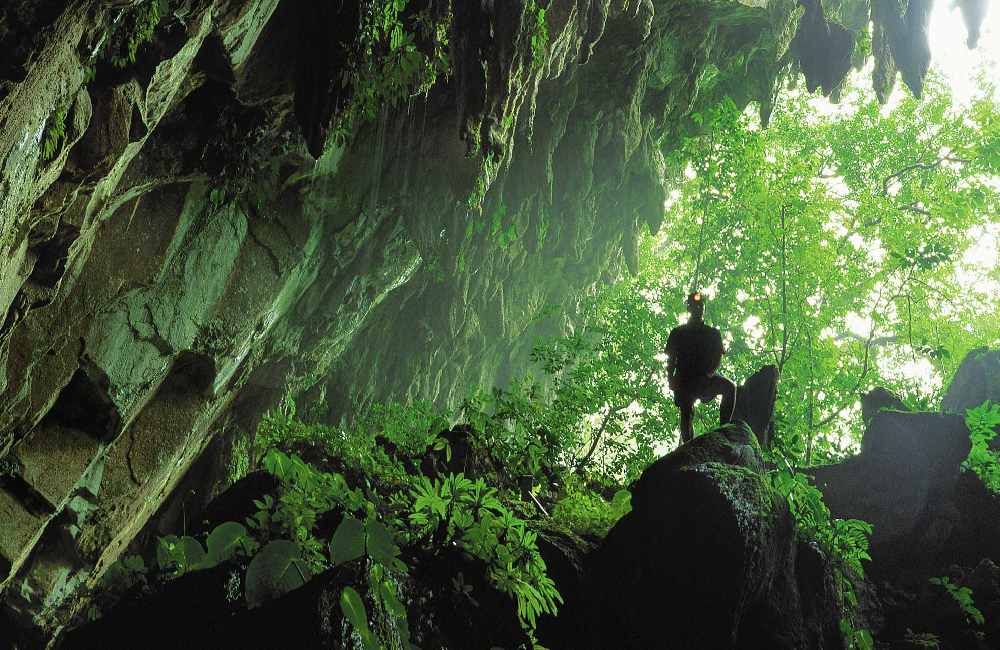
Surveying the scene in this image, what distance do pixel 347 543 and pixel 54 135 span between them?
380 centimetres

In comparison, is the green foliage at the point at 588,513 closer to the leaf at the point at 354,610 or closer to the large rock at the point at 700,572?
the large rock at the point at 700,572

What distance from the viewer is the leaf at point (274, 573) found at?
2.46 meters

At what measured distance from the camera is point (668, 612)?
178 inches

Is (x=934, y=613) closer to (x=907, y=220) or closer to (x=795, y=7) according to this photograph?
(x=795, y=7)

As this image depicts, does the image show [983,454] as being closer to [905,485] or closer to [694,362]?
[905,485]

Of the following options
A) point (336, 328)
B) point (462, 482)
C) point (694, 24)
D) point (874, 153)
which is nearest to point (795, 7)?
point (694, 24)

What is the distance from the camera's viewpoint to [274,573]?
250 centimetres

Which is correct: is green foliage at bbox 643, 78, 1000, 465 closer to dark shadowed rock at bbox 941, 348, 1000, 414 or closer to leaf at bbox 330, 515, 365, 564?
dark shadowed rock at bbox 941, 348, 1000, 414

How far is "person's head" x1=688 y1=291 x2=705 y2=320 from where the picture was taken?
7.85 metres

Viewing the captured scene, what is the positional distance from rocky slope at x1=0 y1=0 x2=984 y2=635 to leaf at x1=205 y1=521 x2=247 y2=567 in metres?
2.73

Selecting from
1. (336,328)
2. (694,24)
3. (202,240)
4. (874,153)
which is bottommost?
(202,240)

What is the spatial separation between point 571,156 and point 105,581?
1179cm

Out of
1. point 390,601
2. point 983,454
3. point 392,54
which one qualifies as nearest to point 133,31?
point 392,54

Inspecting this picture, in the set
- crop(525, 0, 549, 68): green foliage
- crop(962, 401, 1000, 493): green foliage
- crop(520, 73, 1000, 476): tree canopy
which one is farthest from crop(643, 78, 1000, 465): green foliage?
crop(525, 0, 549, 68): green foliage
